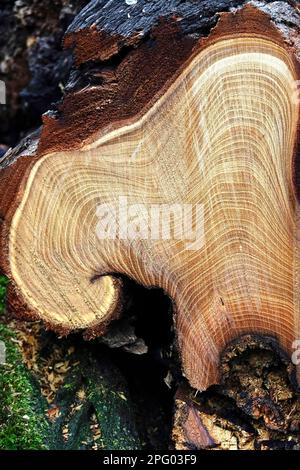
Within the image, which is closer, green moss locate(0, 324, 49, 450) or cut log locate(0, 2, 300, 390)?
cut log locate(0, 2, 300, 390)

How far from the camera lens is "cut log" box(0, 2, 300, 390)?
2359 millimetres

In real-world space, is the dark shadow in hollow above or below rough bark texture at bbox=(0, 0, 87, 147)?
below

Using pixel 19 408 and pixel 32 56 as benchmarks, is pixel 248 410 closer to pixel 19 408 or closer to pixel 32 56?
pixel 19 408

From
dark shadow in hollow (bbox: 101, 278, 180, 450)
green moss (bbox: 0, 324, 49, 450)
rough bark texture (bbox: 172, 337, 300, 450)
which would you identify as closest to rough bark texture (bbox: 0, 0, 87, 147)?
dark shadow in hollow (bbox: 101, 278, 180, 450)

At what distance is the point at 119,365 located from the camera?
10.7ft

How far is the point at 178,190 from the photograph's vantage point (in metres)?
2.50

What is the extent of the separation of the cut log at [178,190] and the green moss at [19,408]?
352mm

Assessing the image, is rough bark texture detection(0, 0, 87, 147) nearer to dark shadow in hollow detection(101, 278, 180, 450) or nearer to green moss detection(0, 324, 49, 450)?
dark shadow in hollow detection(101, 278, 180, 450)

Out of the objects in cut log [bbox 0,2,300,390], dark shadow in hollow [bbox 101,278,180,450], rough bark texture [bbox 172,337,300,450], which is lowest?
rough bark texture [bbox 172,337,300,450]

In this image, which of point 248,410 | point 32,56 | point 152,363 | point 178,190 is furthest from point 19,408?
point 32,56

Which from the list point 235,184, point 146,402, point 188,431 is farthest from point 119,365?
point 235,184

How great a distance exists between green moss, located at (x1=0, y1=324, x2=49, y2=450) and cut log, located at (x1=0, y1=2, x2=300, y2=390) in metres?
0.35

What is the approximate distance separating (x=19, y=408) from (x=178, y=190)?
1.16m

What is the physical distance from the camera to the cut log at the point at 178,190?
236cm
